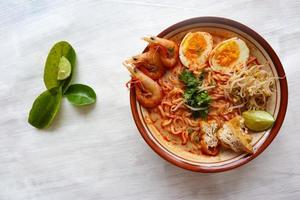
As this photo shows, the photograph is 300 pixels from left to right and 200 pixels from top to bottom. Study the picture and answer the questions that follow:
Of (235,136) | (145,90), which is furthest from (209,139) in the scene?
(145,90)

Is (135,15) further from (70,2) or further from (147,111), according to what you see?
(147,111)

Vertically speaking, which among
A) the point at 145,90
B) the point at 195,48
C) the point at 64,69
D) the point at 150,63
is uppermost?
the point at 195,48

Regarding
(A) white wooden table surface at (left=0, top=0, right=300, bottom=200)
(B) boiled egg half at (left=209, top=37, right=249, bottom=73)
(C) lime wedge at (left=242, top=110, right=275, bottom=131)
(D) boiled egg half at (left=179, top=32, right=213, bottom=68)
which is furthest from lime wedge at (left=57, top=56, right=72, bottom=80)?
(C) lime wedge at (left=242, top=110, right=275, bottom=131)

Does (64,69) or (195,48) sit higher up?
(195,48)

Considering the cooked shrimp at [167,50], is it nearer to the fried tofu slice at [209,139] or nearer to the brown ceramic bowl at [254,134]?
the brown ceramic bowl at [254,134]

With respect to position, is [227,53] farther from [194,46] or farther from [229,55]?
[194,46]

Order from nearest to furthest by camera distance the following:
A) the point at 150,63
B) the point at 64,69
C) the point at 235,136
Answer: the point at 235,136, the point at 150,63, the point at 64,69

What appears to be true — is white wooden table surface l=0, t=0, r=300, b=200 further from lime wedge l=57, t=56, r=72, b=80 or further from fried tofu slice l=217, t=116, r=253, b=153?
fried tofu slice l=217, t=116, r=253, b=153
